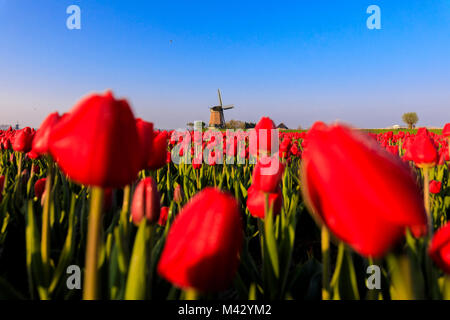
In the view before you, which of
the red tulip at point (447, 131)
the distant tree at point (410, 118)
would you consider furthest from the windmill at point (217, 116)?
the distant tree at point (410, 118)

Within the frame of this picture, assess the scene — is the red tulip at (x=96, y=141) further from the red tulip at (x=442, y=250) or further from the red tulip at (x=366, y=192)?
the red tulip at (x=442, y=250)

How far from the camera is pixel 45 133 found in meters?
1.30

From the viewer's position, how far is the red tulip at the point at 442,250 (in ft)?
2.34

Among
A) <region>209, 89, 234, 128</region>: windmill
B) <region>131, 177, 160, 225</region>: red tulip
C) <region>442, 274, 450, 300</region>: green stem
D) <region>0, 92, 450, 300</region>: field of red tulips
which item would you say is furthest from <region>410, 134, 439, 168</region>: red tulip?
<region>209, 89, 234, 128</region>: windmill

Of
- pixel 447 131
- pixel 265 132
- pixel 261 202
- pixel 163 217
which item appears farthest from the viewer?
pixel 447 131

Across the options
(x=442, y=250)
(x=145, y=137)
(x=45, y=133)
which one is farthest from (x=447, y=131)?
(x=45, y=133)

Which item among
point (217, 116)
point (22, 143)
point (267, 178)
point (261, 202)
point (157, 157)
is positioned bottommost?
point (261, 202)

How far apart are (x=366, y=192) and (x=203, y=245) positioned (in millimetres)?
323

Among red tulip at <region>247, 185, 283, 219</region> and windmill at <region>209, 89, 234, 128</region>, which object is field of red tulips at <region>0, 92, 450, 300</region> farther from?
windmill at <region>209, 89, 234, 128</region>

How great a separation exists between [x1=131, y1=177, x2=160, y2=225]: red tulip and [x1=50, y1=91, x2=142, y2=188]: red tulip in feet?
1.36

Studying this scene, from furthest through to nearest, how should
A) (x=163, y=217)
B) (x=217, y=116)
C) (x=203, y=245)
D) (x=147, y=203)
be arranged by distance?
1. (x=217, y=116)
2. (x=163, y=217)
3. (x=147, y=203)
4. (x=203, y=245)

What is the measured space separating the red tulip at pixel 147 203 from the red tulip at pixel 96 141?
41cm

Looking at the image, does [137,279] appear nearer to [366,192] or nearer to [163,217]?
[366,192]
